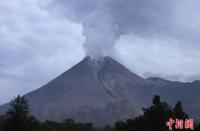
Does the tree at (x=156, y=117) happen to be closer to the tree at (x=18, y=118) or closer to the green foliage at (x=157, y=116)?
the green foliage at (x=157, y=116)

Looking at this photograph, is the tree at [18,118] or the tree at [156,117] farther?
the tree at [156,117]

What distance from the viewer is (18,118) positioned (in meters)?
52.7

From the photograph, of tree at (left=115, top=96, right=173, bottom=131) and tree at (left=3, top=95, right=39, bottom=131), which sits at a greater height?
tree at (left=115, top=96, right=173, bottom=131)

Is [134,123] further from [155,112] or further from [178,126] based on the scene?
[178,126]

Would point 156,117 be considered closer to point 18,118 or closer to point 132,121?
point 132,121

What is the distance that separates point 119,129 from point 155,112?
16470mm

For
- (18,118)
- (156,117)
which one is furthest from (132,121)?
(18,118)

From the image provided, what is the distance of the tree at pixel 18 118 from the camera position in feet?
173

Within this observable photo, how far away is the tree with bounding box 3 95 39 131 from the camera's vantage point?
5259 centimetres

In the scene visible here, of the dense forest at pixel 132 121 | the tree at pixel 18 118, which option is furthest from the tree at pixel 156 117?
the tree at pixel 18 118

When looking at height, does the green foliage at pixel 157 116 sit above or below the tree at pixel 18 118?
above

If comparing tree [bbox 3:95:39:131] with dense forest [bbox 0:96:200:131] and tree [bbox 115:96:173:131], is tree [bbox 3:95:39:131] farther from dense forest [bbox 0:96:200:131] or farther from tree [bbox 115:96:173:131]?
tree [bbox 115:96:173:131]

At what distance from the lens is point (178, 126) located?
50125 mm

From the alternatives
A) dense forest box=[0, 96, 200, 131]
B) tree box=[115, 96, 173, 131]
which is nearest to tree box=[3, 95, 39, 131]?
dense forest box=[0, 96, 200, 131]
